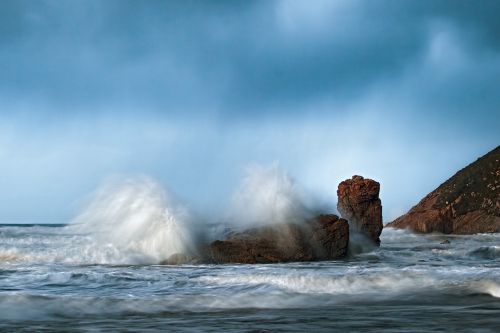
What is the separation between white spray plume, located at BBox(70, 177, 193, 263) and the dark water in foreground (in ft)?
11.3

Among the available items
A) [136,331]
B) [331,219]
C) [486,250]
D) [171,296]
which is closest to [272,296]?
[171,296]

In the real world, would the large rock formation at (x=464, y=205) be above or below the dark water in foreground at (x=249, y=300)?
above

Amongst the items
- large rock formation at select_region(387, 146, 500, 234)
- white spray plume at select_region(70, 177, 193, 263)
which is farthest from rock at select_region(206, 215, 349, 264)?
large rock formation at select_region(387, 146, 500, 234)

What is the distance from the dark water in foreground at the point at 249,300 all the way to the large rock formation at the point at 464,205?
44.8 metres

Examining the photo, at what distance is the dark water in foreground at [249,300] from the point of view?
7297mm

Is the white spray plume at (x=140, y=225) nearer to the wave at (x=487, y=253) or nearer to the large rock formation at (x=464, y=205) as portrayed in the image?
the wave at (x=487, y=253)

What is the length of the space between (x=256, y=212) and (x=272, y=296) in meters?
10.9

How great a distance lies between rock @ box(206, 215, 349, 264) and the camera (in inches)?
690

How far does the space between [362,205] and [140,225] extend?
34.0 ft

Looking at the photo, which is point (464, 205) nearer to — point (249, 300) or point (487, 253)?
point (487, 253)

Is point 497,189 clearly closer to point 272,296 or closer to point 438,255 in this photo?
point 438,255

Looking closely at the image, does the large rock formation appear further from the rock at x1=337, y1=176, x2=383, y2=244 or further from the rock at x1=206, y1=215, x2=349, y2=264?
the rock at x1=206, y1=215, x2=349, y2=264

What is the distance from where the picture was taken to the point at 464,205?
6194 cm

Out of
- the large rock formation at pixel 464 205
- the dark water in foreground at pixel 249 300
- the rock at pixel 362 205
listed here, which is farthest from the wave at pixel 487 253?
the large rock formation at pixel 464 205
